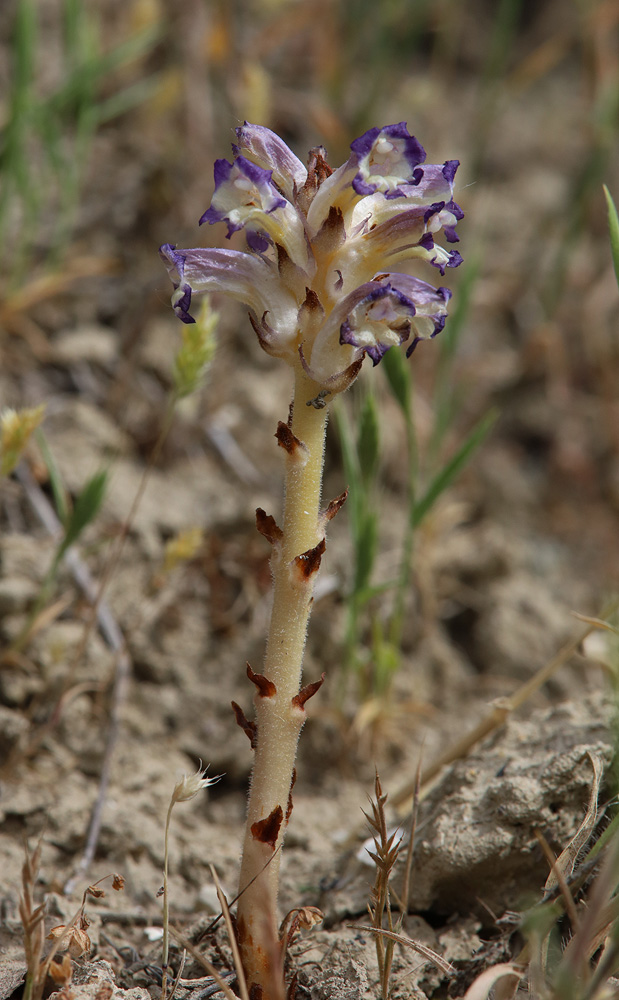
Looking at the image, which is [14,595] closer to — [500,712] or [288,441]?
[288,441]

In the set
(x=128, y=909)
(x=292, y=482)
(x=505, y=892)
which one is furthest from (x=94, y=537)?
(x=505, y=892)

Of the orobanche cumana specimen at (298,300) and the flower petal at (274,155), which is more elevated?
the flower petal at (274,155)

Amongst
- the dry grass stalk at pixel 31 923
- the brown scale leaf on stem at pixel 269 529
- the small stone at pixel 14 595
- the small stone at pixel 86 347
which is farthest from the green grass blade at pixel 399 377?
the dry grass stalk at pixel 31 923

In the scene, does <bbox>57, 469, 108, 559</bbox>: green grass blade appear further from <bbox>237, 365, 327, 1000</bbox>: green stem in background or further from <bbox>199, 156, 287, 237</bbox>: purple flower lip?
<bbox>199, 156, 287, 237</bbox>: purple flower lip

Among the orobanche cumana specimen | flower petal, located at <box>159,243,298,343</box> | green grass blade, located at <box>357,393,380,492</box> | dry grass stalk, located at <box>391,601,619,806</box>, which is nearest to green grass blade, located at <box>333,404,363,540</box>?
green grass blade, located at <box>357,393,380,492</box>

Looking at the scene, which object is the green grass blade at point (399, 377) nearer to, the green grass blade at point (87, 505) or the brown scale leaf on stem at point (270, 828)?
the green grass blade at point (87, 505)

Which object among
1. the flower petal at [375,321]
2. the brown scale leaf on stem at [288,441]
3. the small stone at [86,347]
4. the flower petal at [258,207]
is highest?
the small stone at [86,347]

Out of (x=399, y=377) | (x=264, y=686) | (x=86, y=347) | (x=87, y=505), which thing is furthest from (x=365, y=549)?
(x=86, y=347)

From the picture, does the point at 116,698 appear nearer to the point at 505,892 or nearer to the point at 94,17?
the point at 505,892
